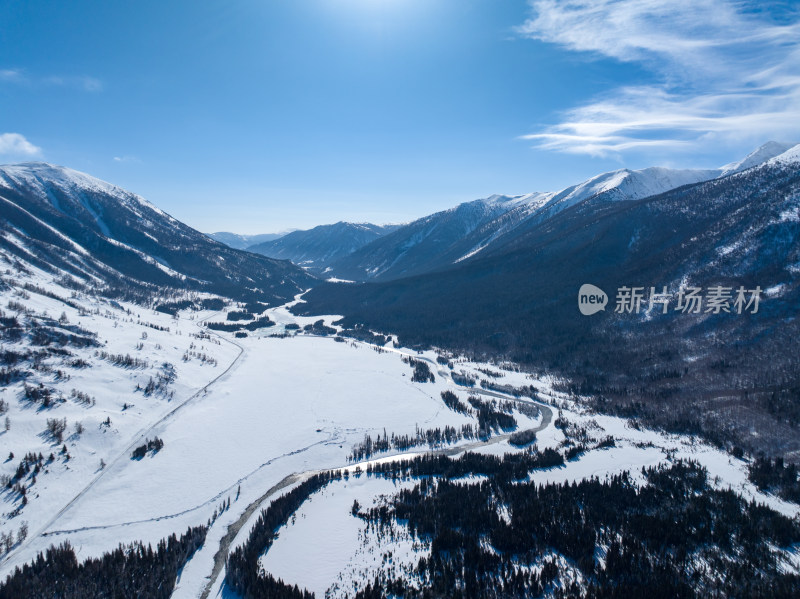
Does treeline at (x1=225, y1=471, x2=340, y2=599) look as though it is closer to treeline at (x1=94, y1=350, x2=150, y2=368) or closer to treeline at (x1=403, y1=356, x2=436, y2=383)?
treeline at (x1=94, y1=350, x2=150, y2=368)

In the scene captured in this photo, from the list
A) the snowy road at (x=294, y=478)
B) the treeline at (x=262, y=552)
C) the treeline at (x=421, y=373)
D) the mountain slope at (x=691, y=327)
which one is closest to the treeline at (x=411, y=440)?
the snowy road at (x=294, y=478)

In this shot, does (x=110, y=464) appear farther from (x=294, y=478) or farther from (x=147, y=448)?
(x=294, y=478)

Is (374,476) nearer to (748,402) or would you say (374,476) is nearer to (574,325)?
(748,402)

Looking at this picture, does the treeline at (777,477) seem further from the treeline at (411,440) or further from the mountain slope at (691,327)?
the treeline at (411,440)

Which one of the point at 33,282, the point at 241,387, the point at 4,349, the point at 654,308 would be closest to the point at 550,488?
the point at 241,387

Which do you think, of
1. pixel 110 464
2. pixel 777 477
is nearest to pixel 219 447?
pixel 110 464

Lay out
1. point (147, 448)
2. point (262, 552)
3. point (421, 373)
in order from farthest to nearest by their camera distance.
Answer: point (421, 373)
point (147, 448)
point (262, 552)
